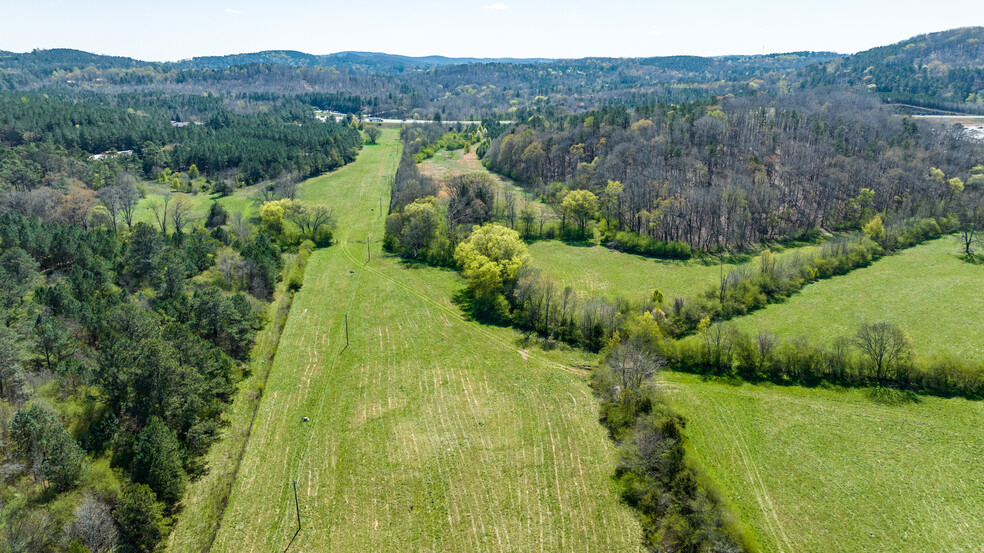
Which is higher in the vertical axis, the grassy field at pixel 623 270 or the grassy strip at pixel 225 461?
the grassy field at pixel 623 270

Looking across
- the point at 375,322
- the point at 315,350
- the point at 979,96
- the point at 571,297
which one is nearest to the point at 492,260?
the point at 571,297

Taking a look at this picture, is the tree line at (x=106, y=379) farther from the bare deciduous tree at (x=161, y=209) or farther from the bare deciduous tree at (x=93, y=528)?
the bare deciduous tree at (x=161, y=209)

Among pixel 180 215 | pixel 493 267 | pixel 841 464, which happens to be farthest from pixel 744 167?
pixel 180 215

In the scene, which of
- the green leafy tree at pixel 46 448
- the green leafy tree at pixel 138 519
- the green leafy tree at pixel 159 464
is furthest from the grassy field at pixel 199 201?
the green leafy tree at pixel 138 519

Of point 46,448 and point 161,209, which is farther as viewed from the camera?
point 161,209

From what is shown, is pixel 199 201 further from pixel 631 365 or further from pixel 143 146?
pixel 631 365

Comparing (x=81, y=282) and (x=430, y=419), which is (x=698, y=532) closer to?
(x=430, y=419)

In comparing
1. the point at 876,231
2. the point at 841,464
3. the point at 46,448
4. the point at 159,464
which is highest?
the point at 876,231
